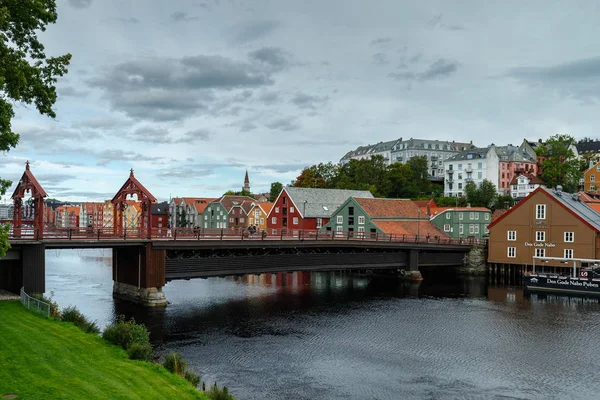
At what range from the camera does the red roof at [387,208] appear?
84.5 meters

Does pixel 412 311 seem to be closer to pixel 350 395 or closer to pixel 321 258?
pixel 321 258

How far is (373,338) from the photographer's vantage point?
3819cm

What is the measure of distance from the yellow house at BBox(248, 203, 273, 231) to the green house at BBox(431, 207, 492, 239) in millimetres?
43870

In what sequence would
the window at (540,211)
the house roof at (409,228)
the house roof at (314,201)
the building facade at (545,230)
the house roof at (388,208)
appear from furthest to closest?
1. the house roof at (314,201)
2. the house roof at (388,208)
3. the house roof at (409,228)
4. the window at (540,211)
5. the building facade at (545,230)

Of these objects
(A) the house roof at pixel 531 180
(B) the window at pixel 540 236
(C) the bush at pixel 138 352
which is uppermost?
(A) the house roof at pixel 531 180

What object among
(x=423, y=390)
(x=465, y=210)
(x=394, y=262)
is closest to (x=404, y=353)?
(x=423, y=390)

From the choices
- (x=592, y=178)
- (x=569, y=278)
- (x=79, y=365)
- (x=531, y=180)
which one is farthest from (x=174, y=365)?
(x=592, y=178)

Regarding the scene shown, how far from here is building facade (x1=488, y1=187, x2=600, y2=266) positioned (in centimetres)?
6669

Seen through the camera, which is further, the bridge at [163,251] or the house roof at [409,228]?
the house roof at [409,228]

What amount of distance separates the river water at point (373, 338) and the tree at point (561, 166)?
63693 millimetres

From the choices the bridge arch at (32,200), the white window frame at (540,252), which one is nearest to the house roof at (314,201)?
the white window frame at (540,252)

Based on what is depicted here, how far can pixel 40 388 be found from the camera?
58.5 feet

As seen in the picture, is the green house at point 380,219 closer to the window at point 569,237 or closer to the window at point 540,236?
the window at point 540,236

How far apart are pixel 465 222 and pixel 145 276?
6127 centimetres
